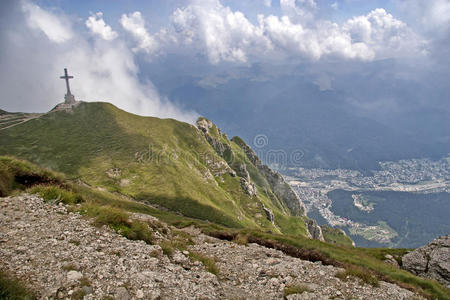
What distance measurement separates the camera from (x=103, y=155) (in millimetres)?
99375

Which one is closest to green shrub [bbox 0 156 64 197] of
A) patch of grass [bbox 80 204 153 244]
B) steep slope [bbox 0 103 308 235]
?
patch of grass [bbox 80 204 153 244]

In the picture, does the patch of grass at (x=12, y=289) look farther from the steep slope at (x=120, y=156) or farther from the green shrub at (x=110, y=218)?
the steep slope at (x=120, y=156)

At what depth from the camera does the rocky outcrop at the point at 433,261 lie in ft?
Answer: 81.8

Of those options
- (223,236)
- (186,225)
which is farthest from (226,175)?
(223,236)

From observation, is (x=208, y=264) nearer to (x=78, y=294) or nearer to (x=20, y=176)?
(x=78, y=294)

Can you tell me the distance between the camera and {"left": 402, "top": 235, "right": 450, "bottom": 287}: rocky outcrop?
24941 millimetres

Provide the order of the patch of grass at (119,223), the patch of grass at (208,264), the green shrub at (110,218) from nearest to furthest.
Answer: the patch of grass at (208,264) → the patch of grass at (119,223) → the green shrub at (110,218)

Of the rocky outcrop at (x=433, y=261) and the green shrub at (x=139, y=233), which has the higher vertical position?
the green shrub at (x=139, y=233)

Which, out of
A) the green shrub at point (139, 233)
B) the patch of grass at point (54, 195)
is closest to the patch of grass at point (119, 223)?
the green shrub at point (139, 233)

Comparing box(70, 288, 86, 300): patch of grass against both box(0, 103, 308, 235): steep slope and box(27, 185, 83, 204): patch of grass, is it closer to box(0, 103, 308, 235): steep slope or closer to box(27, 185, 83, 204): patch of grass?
box(27, 185, 83, 204): patch of grass

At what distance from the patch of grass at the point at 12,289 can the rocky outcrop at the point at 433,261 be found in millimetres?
33162

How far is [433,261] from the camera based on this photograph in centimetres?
2606

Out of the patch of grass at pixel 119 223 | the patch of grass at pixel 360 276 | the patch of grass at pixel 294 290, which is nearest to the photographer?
the patch of grass at pixel 294 290

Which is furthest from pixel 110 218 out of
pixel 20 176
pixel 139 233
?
pixel 20 176
